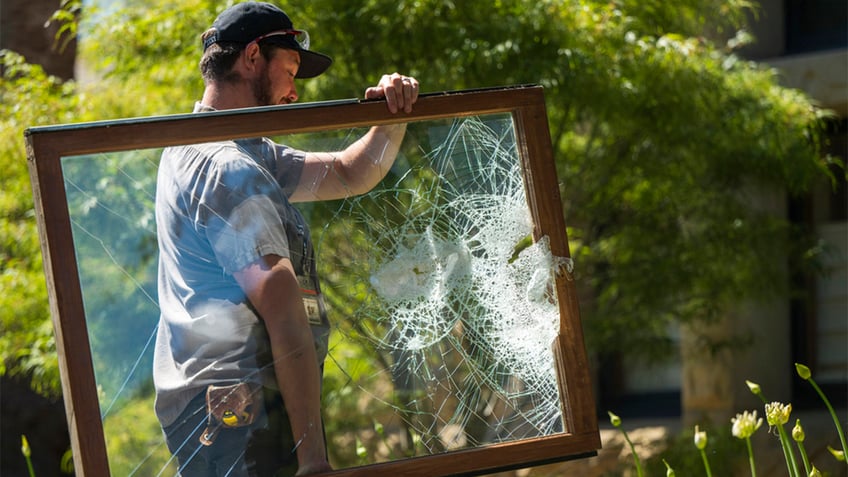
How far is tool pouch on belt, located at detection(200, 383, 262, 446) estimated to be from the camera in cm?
196

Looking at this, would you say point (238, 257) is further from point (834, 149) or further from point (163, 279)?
point (834, 149)

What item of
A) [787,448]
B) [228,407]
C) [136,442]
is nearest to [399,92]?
[228,407]

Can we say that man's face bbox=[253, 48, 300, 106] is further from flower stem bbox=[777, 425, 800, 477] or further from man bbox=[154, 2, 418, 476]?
flower stem bbox=[777, 425, 800, 477]

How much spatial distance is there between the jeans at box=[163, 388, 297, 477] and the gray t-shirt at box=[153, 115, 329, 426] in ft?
0.11

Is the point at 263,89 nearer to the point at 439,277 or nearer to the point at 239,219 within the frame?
the point at 239,219

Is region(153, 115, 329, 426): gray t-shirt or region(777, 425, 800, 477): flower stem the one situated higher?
region(153, 115, 329, 426): gray t-shirt

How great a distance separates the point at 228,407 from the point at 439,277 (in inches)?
20.6

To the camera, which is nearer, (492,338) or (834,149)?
(492,338)

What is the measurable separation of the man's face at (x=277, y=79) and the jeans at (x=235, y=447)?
25.2 inches

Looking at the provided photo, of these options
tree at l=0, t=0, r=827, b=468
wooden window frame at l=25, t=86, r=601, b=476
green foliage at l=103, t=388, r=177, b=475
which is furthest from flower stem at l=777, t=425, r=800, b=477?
tree at l=0, t=0, r=827, b=468

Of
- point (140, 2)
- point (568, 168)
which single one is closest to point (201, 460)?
point (568, 168)

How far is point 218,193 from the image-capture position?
200 centimetres

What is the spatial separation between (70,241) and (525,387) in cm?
98

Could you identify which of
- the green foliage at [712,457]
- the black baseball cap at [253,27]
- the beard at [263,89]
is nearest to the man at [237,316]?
the beard at [263,89]
